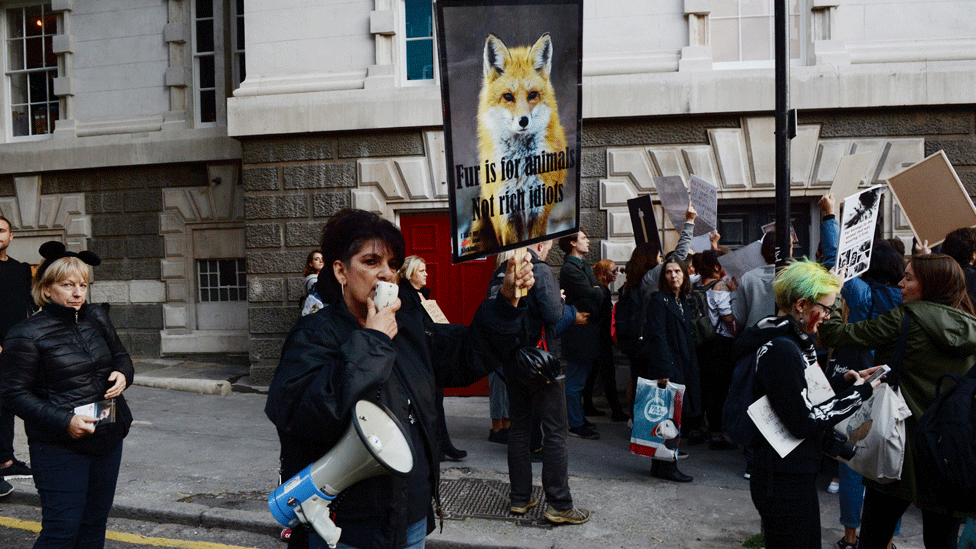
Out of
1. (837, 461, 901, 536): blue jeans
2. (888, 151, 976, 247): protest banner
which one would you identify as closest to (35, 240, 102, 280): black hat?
(837, 461, 901, 536): blue jeans

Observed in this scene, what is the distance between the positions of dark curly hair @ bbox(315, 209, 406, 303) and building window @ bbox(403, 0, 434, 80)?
7440 millimetres

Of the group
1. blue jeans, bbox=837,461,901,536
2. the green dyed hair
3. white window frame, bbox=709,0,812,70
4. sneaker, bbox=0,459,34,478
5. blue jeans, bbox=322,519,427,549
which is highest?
white window frame, bbox=709,0,812,70

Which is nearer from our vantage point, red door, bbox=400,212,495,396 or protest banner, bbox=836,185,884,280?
protest banner, bbox=836,185,884,280

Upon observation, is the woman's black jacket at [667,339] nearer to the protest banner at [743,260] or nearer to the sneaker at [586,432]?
the protest banner at [743,260]

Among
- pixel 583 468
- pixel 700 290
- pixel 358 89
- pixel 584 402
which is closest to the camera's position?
pixel 583 468

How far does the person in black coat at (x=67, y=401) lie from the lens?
3.72m

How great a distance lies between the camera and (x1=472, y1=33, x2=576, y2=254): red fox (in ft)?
9.40

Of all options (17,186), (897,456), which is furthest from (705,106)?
(17,186)

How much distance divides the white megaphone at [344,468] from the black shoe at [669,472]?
4.19m

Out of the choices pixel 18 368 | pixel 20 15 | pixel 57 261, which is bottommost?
pixel 18 368

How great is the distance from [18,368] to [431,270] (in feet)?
19.9

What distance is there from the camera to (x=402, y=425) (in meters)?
2.40

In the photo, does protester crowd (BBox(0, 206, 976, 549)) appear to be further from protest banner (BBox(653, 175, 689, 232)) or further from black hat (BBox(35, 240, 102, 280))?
protest banner (BBox(653, 175, 689, 232))

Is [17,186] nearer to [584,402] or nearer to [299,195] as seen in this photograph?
[299,195]
